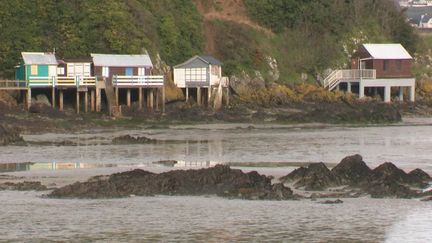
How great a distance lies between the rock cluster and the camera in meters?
28.6

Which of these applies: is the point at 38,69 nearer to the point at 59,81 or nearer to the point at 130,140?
the point at 59,81

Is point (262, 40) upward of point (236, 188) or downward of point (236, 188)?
upward

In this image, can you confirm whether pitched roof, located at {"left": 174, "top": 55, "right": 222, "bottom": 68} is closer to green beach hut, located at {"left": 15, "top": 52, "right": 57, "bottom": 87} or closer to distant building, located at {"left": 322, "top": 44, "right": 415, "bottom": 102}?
green beach hut, located at {"left": 15, "top": 52, "right": 57, "bottom": 87}

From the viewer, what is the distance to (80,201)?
27.4m

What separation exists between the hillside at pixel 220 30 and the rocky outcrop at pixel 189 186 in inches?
1391

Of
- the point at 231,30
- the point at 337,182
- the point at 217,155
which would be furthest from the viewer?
the point at 231,30

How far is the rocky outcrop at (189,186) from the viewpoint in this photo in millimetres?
27922

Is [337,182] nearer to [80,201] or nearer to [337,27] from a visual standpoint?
[80,201]

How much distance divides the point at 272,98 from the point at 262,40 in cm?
1199

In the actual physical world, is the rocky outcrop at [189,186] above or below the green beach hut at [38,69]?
below

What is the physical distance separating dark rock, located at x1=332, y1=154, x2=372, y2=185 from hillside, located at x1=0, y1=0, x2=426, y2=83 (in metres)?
36.1

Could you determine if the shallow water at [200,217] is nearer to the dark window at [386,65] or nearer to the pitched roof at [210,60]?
the pitched roof at [210,60]

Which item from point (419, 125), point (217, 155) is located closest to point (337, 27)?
point (419, 125)

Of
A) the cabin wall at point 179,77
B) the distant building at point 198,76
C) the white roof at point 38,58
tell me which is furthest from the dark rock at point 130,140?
the cabin wall at point 179,77
